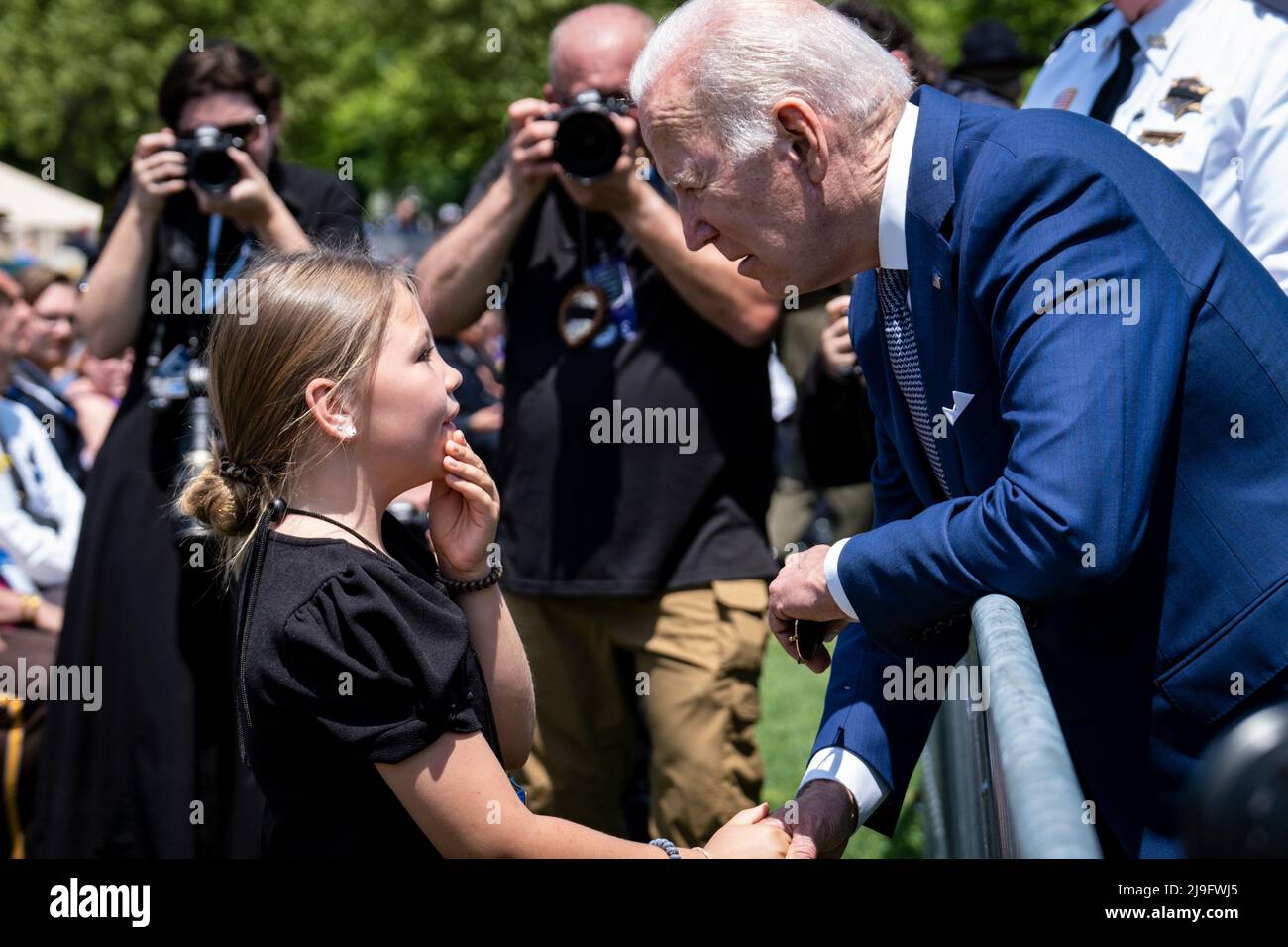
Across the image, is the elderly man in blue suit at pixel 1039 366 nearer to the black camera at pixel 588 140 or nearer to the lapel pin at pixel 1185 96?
the lapel pin at pixel 1185 96

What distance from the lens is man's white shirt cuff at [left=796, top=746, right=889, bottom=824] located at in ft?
7.97

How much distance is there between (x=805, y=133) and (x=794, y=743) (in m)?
5.13

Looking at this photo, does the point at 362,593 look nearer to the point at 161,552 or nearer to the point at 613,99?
the point at 613,99

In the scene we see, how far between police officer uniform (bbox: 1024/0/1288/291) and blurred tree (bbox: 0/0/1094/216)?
80.2 ft

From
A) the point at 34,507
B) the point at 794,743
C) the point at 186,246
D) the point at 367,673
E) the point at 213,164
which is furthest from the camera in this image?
the point at 794,743

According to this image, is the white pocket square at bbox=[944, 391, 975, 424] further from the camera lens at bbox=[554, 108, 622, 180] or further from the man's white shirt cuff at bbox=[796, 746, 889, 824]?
the camera lens at bbox=[554, 108, 622, 180]

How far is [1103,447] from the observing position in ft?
5.93

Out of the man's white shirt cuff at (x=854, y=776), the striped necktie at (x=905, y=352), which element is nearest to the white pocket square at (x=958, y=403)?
the striped necktie at (x=905, y=352)

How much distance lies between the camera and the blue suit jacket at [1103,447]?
6.03ft

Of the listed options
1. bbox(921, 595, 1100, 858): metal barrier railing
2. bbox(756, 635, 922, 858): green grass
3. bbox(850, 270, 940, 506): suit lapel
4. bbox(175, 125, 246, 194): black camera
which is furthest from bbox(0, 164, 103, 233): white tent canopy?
bbox(921, 595, 1100, 858): metal barrier railing

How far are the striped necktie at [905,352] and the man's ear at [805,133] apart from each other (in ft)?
0.67

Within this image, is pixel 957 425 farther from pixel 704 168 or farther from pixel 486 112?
pixel 486 112

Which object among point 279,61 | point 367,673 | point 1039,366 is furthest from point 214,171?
point 279,61
